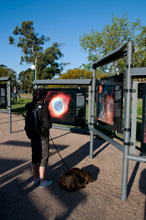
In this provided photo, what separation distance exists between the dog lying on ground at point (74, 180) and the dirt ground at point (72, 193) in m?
0.08

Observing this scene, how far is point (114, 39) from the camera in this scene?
30.0m

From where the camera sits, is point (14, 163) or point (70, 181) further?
point (14, 163)

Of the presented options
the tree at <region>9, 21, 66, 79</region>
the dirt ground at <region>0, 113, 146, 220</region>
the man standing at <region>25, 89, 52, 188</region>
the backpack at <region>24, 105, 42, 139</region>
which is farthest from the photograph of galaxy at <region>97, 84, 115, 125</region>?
the tree at <region>9, 21, 66, 79</region>

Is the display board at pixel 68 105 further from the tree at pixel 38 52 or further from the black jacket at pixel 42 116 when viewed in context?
the tree at pixel 38 52

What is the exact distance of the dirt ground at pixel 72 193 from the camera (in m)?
2.65

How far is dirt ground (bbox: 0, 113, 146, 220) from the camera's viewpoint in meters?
2.65

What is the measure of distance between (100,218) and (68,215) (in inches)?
16.8

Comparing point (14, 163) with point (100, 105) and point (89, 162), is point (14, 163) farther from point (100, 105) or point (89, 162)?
point (100, 105)

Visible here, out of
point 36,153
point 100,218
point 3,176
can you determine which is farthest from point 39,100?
point 100,218

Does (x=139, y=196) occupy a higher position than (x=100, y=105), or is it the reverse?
(x=100, y=105)

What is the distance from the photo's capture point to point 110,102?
386 centimetres

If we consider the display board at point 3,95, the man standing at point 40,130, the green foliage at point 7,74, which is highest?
the green foliage at point 7,74

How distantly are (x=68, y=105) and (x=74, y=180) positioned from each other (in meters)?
3.86

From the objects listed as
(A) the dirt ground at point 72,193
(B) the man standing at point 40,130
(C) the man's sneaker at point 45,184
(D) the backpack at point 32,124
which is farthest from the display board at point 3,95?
(C) the man's sneaker at point 45,184
